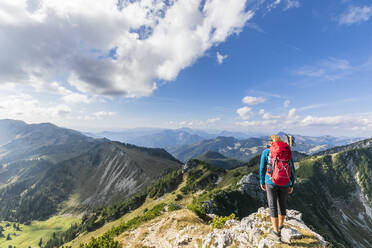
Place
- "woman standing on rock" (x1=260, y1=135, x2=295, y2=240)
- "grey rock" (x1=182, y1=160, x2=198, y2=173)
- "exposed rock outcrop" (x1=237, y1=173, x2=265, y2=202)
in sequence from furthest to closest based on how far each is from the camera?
"grey rock" (x1=182, y1=160, x2=198, y2=173) → "exposed rock outcrop" (x1=237, y1=173, x2=265, y2=202) → "woman standing on rock" (x1=260, y1=135, x2=295, y2=240)

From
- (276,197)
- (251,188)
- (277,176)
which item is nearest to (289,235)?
(276,197)

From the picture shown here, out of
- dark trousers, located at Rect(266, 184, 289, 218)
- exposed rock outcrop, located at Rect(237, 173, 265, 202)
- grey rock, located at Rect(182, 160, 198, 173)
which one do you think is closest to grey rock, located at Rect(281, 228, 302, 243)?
dark trousers, located at Rect(266, 184, 289, 218)

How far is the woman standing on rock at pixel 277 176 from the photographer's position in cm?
841

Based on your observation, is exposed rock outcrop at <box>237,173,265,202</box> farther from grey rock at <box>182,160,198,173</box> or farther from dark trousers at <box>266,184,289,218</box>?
dark trousers at <box>266,184,289,218</box>

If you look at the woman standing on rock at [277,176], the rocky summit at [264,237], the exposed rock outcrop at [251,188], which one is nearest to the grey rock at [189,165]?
the exposed rock outcrop at [251,188]

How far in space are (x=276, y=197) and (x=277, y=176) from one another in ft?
4.90

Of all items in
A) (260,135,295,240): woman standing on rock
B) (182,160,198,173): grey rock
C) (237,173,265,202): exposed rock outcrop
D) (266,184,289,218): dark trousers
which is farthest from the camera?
(182,160,198,173): grey rock

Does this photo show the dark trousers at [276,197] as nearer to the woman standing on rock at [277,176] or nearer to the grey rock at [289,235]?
the woman standing on rock at [277,176]

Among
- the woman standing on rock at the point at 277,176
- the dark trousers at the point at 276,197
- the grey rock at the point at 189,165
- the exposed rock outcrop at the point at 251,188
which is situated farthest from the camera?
the grey rock at the point at 189,165

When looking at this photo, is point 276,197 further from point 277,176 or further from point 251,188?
point 251,188

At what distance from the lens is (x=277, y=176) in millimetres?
8391

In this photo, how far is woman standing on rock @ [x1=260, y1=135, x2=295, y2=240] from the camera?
8406 millimetres

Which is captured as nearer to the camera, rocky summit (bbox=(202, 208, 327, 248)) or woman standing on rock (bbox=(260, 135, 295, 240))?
woman standing on rock (bbox=(260, 135, 295, 240))

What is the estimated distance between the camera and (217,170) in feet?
435
